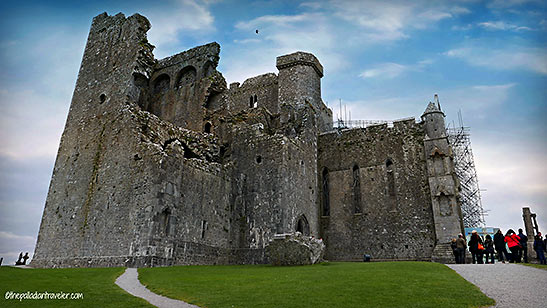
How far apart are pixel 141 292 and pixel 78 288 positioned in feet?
5.10

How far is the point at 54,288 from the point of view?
8.91m

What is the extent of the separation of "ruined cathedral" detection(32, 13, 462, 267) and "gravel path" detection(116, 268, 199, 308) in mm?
3361

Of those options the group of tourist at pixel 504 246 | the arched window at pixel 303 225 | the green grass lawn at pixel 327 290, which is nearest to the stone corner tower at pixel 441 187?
the group of tourist at pixel 504 246

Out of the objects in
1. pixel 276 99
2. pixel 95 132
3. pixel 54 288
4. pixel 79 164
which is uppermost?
pixel 276 99

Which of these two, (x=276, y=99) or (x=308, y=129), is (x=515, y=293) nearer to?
(x=308, y=129)

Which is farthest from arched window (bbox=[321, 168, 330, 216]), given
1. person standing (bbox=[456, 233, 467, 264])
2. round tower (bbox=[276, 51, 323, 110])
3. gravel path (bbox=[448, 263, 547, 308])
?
gravel path (bbox=[448, 263, 547, 308])

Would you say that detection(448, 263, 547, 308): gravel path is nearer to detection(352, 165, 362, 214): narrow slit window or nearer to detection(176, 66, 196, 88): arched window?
detection(352, 165, 362, 214): narrow slit window

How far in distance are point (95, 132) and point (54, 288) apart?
1332 cm

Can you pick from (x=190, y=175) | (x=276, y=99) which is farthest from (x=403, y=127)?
(x=190, y=175)

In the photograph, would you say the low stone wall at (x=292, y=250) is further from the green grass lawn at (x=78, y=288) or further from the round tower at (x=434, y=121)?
the round tower at (x=434, y=121)

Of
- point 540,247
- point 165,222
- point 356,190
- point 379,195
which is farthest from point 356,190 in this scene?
point 165,222

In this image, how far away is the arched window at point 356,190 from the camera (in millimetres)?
23750

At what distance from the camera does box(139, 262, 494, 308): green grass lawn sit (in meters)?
7.06

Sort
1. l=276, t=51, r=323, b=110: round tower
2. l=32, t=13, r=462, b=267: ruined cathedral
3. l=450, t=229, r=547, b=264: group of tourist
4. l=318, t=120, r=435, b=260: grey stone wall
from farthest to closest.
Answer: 1. l=276, t=51, r=323, b=110: round tower
2. l=318, t=120, r=435, b=260: grey stone wall
3. l=32, t=13, r=462, b=267: ruined cathedral
4. l=450, t=229, r=547, b=264: group of tourist
